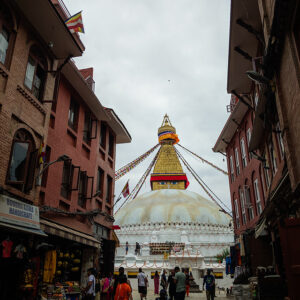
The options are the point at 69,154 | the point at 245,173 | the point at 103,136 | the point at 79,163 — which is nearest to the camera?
the point at 69,154

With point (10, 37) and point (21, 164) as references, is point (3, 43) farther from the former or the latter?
point (21, 164)

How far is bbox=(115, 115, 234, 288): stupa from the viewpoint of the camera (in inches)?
1164

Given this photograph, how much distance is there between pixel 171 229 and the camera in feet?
140

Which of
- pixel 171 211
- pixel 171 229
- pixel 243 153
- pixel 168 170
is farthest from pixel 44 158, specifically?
pixel 168 170

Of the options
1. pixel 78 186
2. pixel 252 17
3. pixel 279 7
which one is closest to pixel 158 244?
pixel 78 186

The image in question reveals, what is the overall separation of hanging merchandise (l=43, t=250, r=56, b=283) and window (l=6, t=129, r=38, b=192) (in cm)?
300

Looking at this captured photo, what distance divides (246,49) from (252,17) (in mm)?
2101

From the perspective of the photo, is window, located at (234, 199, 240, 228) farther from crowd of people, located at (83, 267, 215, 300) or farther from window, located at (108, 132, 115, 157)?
window, located at (108, 132, 115, 157)

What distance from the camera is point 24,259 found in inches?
407

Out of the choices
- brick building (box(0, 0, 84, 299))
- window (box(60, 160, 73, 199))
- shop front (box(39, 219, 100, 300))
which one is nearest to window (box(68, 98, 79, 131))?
window (box(60, 160, 73, 199))

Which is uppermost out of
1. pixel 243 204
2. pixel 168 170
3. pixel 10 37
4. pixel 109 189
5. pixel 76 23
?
pixel 168 170

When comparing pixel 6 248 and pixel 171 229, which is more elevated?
pixel 171 229

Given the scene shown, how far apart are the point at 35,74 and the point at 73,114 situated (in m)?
4.38

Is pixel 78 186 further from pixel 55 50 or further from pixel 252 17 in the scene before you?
pixel 252 17
